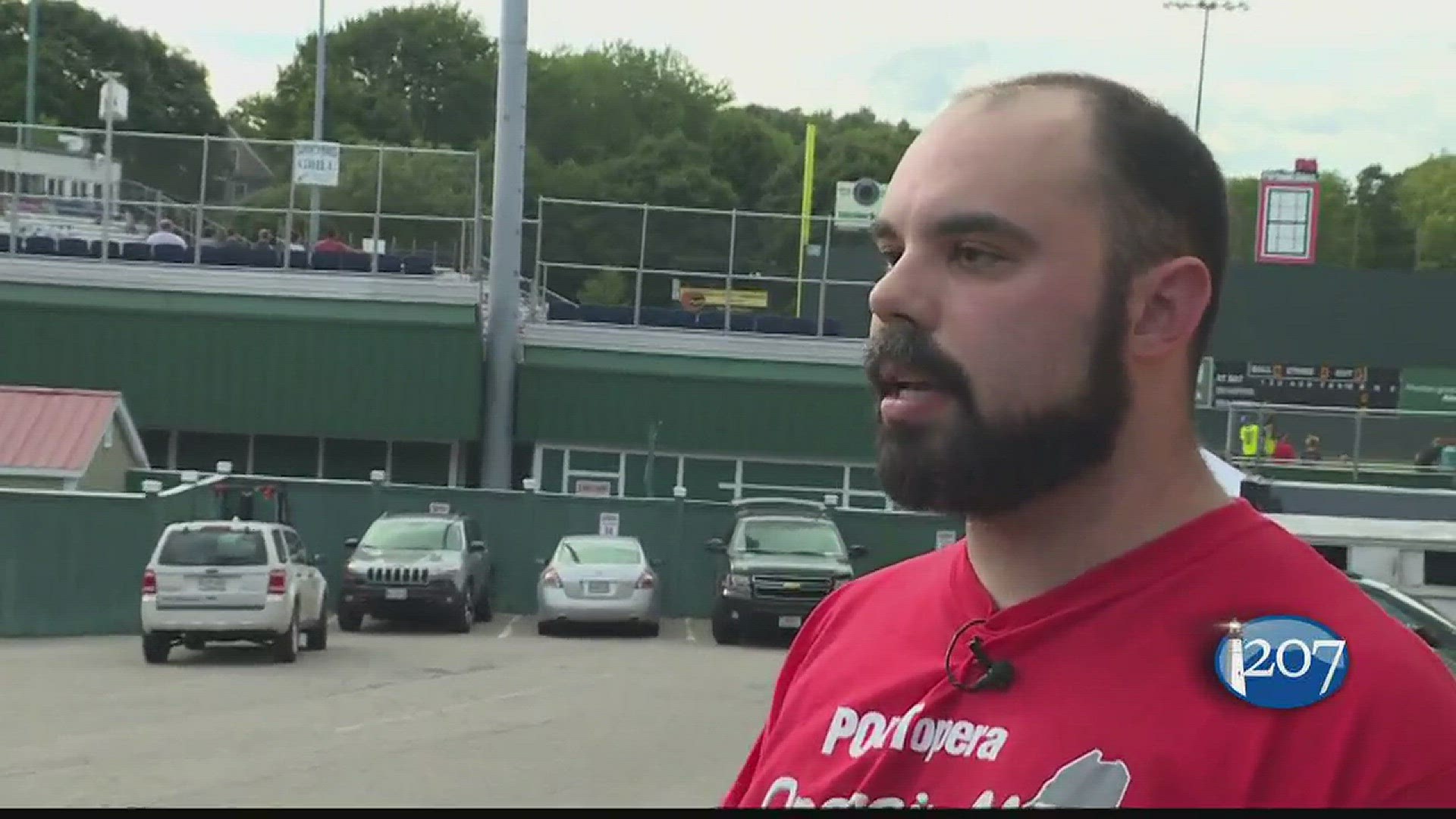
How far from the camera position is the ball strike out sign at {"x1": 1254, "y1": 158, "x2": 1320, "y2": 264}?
192ft

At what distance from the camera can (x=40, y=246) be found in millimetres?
38312

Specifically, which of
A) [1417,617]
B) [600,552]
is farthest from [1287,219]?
[1417,617]

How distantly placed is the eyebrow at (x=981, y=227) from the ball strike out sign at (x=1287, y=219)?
58241 mm

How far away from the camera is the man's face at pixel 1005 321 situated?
229 cm

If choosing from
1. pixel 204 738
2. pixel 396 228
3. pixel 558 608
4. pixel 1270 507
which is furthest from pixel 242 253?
pixel 204 738

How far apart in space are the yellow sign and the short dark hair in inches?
1493

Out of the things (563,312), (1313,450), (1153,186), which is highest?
(1153,186)

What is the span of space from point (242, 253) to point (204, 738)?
25.6 m

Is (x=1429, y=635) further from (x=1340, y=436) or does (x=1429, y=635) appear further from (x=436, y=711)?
(x=1340, y=436)

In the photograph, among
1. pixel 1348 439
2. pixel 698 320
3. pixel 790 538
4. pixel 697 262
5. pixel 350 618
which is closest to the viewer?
pixel 350 618

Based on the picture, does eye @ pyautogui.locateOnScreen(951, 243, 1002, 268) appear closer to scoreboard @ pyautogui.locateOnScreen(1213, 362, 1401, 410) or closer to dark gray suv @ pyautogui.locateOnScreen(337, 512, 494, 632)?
dark gray suv @ pyautogui.locateOnScreen(337, 512, 494, 632)

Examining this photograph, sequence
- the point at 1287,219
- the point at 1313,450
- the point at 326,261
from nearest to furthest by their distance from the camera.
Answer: the point at 1313,450 → the point at 326,261 → the point at 1287,219

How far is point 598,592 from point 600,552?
3.43 ft

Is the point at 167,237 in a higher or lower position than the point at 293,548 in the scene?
higher
